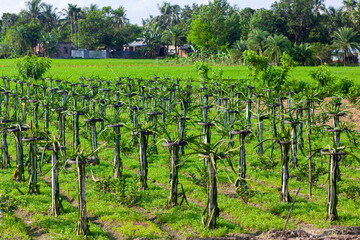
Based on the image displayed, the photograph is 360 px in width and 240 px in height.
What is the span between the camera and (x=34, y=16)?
10319cm

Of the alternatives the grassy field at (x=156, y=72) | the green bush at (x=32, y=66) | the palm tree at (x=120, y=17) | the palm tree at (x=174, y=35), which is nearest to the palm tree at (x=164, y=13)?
the palm tree at (x=120, y=17)

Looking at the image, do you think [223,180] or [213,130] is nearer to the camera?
[223,180]

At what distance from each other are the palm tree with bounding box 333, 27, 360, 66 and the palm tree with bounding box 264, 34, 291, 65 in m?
12.7

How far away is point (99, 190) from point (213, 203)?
3.55m

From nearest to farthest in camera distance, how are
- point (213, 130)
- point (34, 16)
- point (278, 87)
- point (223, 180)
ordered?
point (223, 180) → point (213, 130) → point (278, 87) → point (34, 16)

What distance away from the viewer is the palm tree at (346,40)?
229 feet

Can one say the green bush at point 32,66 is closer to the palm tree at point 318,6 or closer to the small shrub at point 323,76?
the small shrub at point 323,76

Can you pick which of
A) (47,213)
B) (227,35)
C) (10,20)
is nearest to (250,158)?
(47,213)

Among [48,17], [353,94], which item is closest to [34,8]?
[48,17]

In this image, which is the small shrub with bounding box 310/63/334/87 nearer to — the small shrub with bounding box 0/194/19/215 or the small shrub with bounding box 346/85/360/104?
the small shrub with bounding box 346/85/360/104

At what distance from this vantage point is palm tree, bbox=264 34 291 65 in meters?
62.4

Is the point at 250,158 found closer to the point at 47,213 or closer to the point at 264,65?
the point at 47,213

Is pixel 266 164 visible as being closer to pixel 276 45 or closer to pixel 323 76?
pixel 323 76

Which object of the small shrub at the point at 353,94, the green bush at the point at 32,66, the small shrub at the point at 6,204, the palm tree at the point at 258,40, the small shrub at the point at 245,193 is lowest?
the small shrub at the point at 245,193
